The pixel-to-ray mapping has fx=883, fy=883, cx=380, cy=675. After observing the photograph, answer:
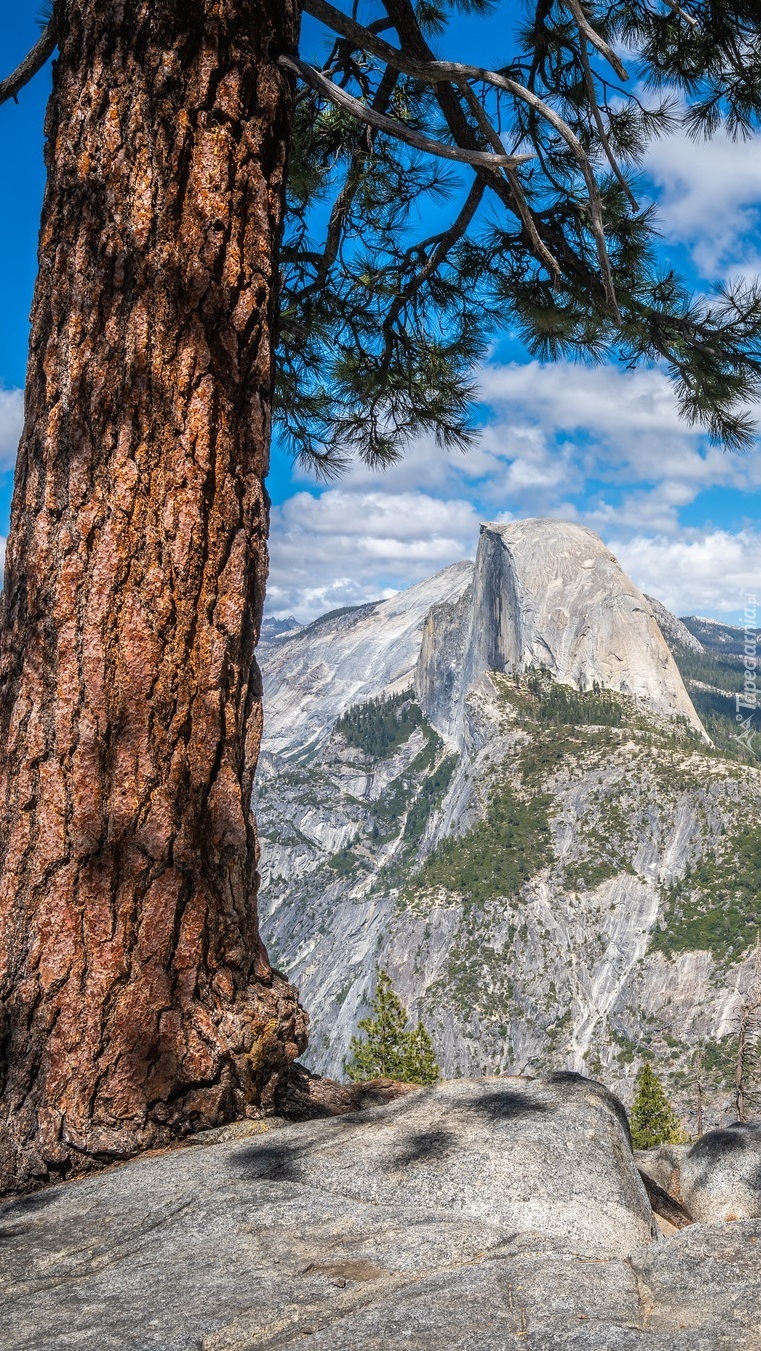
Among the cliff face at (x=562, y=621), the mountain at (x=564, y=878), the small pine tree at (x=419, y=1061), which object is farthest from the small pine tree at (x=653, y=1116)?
the cliff face at (x=562, y=621)

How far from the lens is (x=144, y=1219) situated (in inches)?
81.6

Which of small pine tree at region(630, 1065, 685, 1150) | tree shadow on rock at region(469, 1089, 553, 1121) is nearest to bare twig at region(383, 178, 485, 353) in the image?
tree shadow on rock at region(469, 1089, 553, 1121)

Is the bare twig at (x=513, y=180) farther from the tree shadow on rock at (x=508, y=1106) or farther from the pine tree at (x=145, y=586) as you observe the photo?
the tree shadow on rock at (x=508, y=1106)

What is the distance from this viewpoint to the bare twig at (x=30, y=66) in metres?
3.29

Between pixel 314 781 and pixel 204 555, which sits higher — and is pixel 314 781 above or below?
below

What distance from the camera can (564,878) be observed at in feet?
305

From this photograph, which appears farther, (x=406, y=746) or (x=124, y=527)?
(x=406, y=746)

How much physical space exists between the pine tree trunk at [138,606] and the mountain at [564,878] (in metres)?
51.7

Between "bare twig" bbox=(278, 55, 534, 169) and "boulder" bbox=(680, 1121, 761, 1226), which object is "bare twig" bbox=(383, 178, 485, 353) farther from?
"boulder" bbox=(680, 1121, 761, 1226)

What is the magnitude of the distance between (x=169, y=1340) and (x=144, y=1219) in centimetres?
65

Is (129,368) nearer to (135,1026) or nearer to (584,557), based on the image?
(135,1026)

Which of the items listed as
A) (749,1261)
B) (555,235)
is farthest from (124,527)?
(555,235)

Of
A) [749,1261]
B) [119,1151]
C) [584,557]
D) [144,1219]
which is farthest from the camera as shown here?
[584,557]

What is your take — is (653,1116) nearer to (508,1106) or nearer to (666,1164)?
(666,1164)
